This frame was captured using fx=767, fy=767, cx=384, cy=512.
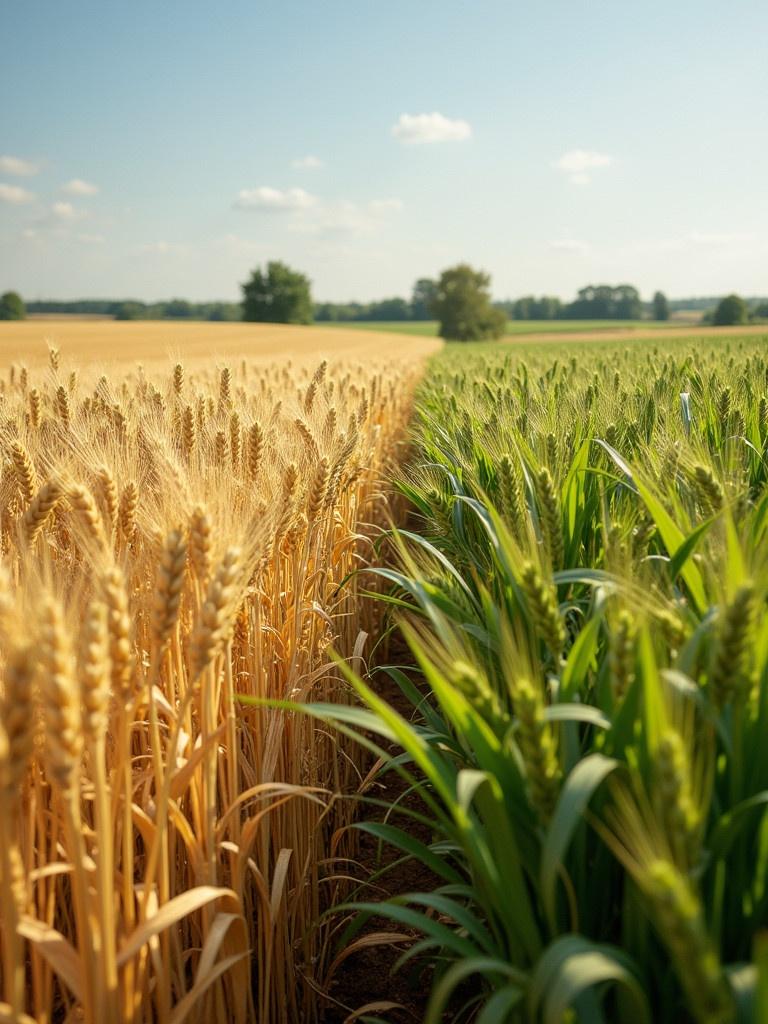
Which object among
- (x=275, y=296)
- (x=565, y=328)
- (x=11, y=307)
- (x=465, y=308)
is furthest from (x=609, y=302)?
(x=11, y=307)

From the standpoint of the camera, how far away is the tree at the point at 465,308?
214 ft

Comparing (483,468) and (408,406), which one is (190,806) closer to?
(483,468)

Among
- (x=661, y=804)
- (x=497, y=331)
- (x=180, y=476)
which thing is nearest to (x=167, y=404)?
(x=180, y=476)

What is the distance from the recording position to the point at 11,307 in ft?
218

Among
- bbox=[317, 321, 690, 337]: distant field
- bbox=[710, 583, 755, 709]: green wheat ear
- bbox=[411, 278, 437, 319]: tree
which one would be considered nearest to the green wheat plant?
bbox=[710, 583, 755, 709]: green wheat ear

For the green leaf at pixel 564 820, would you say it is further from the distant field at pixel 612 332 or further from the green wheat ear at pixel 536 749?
the distant field at pixel 612 332

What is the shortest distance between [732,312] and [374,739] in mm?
71369

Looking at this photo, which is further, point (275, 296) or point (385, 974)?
point (275, 296)

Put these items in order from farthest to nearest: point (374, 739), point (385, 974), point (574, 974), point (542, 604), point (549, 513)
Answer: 1. point (374, 739)
2. point (385, 974)
3. point (549, 513)
4. point (542, 604)
5. point (574, 974)

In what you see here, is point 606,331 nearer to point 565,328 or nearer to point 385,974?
point 565,328

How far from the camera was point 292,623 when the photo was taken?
2371 millimetres

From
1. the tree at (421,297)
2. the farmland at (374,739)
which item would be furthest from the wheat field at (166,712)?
the tree at (421,297)

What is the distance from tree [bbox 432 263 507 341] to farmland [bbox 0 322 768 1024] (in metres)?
63.9

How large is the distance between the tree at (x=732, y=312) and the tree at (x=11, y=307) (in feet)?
198
